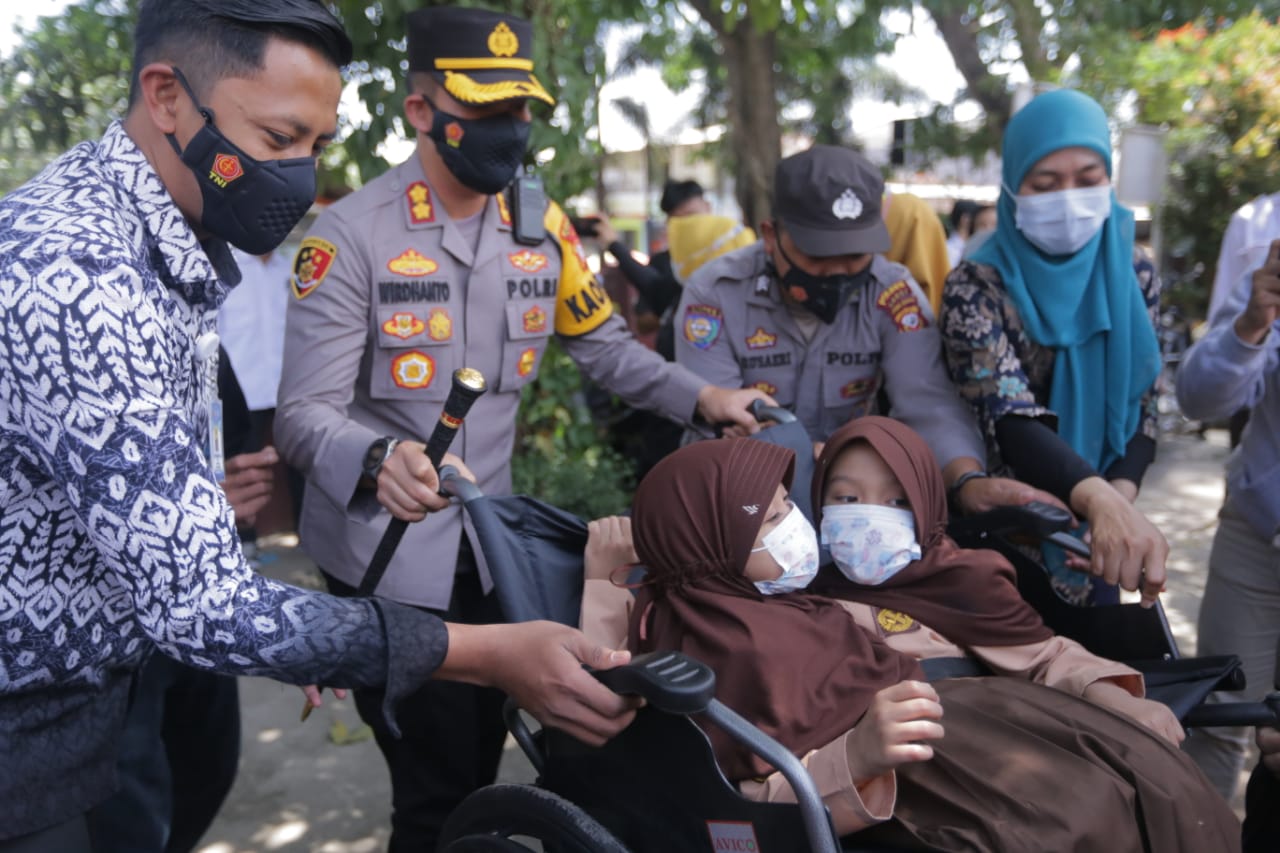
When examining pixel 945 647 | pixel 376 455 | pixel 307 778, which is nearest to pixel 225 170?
pixel 376 455

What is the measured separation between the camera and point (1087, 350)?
2.73 metres

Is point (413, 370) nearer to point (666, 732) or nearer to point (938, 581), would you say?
point (666, 732)

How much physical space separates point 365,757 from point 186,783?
1564 millimetres

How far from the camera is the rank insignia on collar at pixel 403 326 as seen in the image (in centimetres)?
246

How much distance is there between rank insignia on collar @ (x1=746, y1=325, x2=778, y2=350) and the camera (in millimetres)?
2971

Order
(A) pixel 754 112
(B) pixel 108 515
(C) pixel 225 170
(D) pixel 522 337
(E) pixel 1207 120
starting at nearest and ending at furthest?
(B) pixel 108 515
(C) pixel 225 170
(D) pixel 522 337
(A) pixel 754 112
(E) pixel 1207 120

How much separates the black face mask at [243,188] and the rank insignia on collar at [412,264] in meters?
0.77

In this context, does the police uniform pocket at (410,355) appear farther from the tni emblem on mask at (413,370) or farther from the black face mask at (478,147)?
the black face mask at (478,147)

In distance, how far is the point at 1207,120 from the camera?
9664mm

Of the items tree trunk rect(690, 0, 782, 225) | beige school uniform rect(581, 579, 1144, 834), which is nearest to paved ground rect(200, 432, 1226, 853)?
beige school uniform rect(581, 579, 1144, 834)

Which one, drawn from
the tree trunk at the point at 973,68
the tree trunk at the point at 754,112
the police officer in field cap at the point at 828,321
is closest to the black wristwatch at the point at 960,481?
the police officer in field cap at the point at 828,321

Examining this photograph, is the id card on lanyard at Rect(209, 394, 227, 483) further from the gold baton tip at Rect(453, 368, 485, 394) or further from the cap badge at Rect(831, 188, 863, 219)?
the cap badge at Rect(831, 188, 863, 219)

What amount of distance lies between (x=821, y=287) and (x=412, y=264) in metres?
1.08

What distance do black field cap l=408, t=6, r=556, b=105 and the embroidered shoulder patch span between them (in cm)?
106
